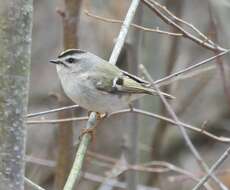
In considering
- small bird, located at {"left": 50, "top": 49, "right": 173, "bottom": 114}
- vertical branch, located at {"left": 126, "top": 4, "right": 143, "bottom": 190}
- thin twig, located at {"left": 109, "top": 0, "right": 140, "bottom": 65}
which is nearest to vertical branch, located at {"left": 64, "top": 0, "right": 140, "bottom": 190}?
thin twig, located at {"left": 109, "top": 0, "right": 140, "bottom": 65}

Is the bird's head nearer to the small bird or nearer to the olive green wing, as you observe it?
the small bird

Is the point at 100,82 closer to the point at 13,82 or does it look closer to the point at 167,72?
the point at 167,72

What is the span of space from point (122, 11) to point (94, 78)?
251 cm

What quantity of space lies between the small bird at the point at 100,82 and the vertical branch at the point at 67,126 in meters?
0.11

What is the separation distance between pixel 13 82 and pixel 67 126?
78.4 inches

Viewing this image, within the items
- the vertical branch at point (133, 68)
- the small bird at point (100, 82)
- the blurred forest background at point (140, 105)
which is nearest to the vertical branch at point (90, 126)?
the small bird at point (100, 82)

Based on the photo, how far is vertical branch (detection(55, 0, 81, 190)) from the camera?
3.41m

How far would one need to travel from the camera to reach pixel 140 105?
4.21 m

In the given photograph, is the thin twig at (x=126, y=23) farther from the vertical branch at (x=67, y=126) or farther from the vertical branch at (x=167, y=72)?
the vertical branch at (x=167, y=72)

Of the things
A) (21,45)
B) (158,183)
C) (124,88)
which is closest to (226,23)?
(124,88)

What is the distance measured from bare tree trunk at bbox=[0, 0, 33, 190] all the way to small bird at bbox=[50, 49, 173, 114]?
5.70 feet

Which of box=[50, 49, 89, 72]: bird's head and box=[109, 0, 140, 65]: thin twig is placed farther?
box=[50, 49, 89, 72]: bird's head

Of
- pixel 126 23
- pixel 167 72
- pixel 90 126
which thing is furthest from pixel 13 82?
pixel 167 72

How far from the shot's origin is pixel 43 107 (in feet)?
24.2
